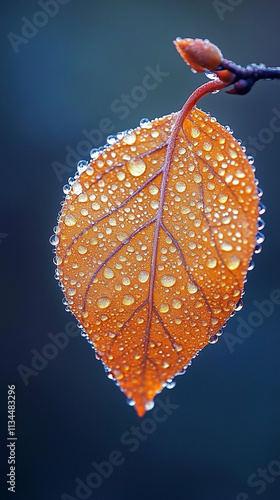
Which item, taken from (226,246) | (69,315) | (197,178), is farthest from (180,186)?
(69,315)

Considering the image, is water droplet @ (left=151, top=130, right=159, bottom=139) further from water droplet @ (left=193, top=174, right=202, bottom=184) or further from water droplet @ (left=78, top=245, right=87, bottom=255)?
water droplet @ (left=78, top=245, right=87, bottom=255)

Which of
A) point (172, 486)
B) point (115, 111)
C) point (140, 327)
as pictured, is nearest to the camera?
point (140, 327)

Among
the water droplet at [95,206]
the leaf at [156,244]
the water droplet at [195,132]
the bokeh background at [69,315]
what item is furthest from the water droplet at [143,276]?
the bokeh background at [69,315]

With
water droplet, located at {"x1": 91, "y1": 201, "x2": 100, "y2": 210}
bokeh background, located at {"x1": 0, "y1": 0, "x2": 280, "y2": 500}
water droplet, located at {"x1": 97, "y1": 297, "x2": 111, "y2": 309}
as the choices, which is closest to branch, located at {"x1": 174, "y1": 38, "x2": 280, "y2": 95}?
water droplet, located at {"x1": 91, "y1": 201, "x2": 100, "y2": 210}

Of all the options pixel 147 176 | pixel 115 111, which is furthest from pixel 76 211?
pixel 115 111

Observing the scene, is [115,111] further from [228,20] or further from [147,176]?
[147,176]

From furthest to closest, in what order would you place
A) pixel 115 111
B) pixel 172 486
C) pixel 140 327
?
pixel 115 111 → pixel 172 486 → pixel 140 327
